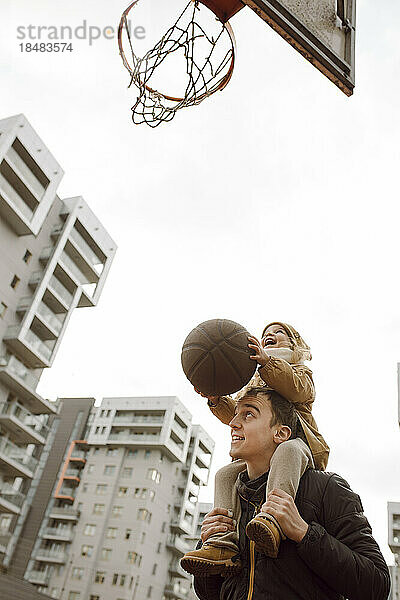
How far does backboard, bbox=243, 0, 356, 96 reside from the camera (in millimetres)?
3543

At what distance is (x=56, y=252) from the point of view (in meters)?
29.1

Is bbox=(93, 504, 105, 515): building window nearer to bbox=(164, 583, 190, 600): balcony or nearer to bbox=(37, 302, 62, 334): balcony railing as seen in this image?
bbox=(164, 583, 190, 600): balcony

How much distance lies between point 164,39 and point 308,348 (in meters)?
3.82

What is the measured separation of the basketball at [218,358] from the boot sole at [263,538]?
0.70 m

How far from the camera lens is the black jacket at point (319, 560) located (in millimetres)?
2037

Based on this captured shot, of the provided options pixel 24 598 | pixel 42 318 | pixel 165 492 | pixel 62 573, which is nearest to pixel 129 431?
pixel 165 492

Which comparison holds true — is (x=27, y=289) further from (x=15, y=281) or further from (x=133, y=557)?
(x=133, y=557)

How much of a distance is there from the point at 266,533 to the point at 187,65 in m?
4.57

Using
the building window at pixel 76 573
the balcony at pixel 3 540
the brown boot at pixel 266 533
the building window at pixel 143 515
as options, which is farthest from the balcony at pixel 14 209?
the building window at pixel 76 573

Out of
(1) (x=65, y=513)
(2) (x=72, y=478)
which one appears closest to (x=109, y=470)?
(2) (x=72, y=478)

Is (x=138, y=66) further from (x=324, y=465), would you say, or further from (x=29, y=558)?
(x=29, y=558)

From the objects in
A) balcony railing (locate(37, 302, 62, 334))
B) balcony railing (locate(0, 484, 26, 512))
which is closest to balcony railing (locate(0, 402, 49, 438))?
balcony railing (locate(0, 484, 26, 512))

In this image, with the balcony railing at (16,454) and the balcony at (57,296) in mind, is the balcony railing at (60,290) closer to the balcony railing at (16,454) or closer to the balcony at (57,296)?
the balcony at (57,296)

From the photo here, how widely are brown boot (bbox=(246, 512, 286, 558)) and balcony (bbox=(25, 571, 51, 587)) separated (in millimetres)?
43339
